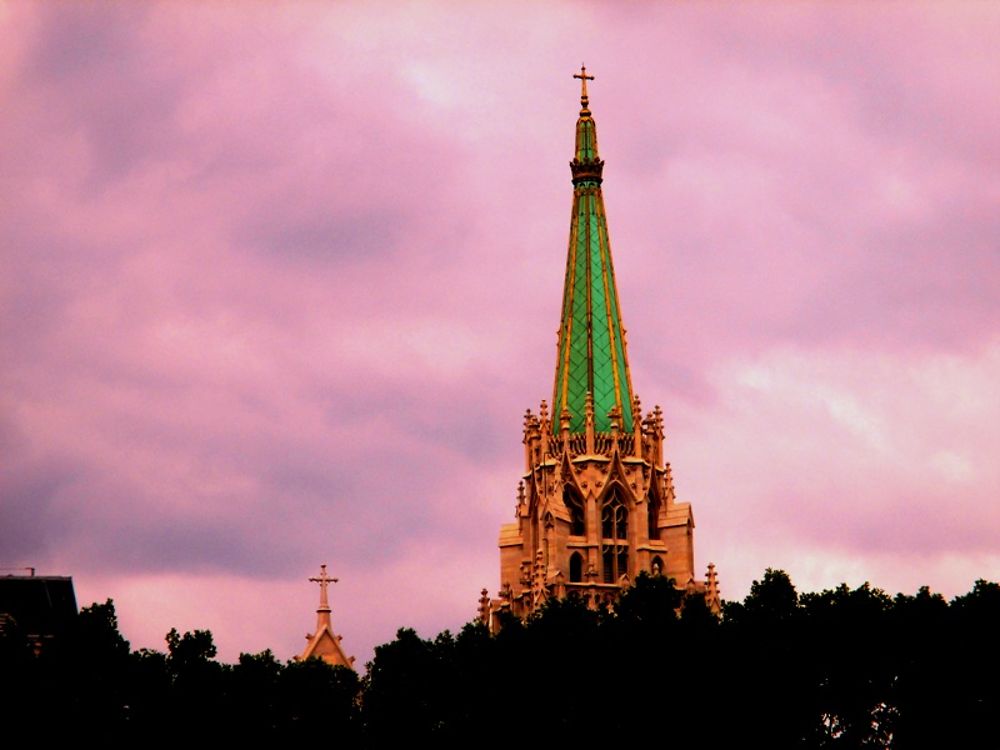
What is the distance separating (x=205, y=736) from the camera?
4402 inches

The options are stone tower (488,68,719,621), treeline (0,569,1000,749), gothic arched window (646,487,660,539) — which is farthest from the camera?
gothic arched window (646,487,660,539)

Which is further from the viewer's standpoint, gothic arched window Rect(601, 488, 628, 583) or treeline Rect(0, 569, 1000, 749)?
gothic arched window Rect(601, 488, 628, 583)

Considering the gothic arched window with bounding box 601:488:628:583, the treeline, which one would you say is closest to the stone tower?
the gothic arched window with bounding box 601:488:628:583

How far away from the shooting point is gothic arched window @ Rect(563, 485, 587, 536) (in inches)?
5615

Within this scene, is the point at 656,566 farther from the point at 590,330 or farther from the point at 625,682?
the point at 625,682

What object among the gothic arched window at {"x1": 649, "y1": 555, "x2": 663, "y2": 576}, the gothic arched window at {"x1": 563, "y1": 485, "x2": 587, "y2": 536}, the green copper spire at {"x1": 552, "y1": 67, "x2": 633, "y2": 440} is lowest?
the gothic arched window at {"x1": 649, "y1": 555, "x2": 663, "y2": 576}

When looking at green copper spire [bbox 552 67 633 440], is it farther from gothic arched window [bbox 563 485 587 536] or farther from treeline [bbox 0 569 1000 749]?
treeline [bbox 0 569 1000 749]

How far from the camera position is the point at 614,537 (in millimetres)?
142375


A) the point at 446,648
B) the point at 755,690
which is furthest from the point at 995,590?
the point at 446,648

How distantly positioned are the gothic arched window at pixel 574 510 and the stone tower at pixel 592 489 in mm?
56

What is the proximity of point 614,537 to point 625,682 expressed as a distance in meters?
31.3

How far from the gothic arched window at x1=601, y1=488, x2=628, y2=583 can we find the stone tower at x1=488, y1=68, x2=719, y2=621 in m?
0.06

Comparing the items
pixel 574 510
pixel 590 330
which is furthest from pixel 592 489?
pixel 590 330

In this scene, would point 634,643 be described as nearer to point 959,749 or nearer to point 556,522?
point 959,749
